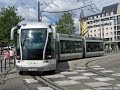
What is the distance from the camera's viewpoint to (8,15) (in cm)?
6725

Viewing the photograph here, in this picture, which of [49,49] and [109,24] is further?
[109,24]

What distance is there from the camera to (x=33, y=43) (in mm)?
19547

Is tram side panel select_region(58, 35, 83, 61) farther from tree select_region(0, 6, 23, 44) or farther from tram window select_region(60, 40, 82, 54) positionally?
tree select_region(0, 6, 23, 44)

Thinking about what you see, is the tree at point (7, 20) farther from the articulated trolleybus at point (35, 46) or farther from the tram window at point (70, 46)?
the articulated trolleybus at point (35, 46)

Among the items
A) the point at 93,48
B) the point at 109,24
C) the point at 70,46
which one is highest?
the point at 109,24

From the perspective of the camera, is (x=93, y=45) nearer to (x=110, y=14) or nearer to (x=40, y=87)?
(x=40, y=87)

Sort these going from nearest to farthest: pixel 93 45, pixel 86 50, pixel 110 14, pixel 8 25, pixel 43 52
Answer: pixel 43 52, pixel 86 50, pixel 93 45, pixel 8 25, pixel 110 14

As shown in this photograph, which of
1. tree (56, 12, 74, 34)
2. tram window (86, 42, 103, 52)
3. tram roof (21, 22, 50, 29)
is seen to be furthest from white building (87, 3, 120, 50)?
tram roof (21, 22, 50, 29)

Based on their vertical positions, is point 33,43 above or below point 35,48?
above

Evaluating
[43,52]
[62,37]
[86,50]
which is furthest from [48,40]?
[86,50]

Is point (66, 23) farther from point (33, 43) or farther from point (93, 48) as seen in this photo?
point (33, 43)

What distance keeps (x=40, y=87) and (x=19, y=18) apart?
52.7 m

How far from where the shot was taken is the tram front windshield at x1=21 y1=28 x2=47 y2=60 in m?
19.4

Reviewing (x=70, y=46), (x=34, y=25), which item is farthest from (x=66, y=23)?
(x=34, y=25)
